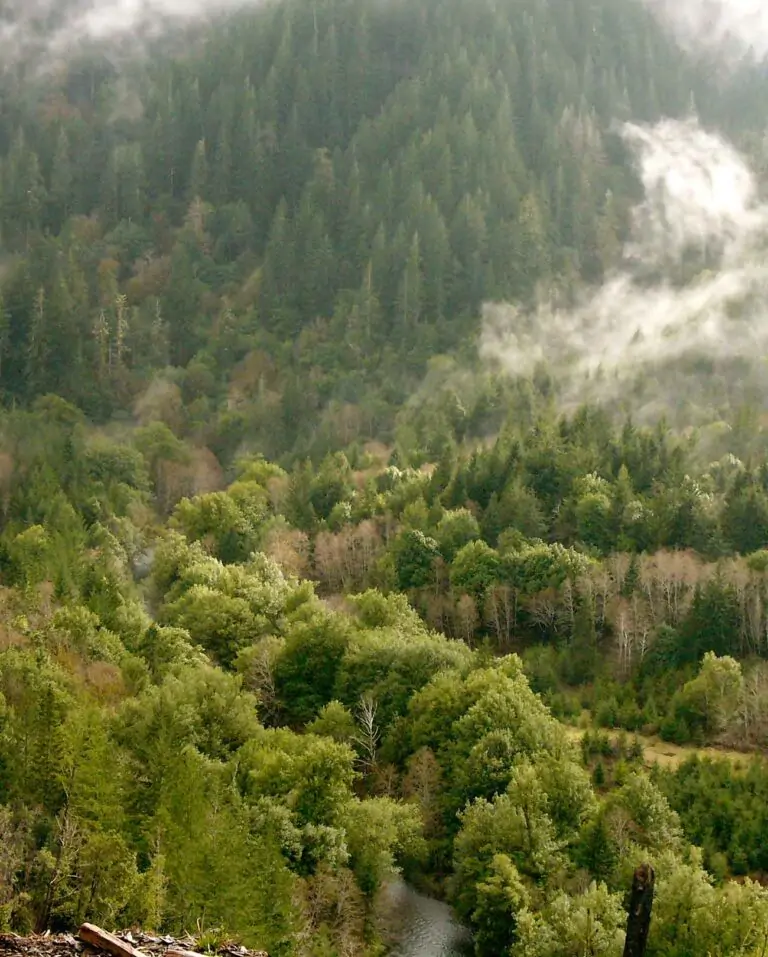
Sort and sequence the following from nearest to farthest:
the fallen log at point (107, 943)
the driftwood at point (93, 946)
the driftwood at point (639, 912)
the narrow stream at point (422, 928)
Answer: the fallen log at point (107, 943) → the driftwood at point (93, 946) → the driftwood at point (639, 912) → the narrow stream at point (422, 928)

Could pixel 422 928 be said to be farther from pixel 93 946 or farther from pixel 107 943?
pixel 107 943

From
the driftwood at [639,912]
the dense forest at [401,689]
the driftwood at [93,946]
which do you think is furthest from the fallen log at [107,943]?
the driftwood at [639,912]

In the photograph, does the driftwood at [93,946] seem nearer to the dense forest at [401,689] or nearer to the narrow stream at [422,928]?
the dense forest at [401,689]

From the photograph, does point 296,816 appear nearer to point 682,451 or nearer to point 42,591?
point 42,591

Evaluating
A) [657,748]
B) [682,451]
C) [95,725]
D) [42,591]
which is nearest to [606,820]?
[657,748]

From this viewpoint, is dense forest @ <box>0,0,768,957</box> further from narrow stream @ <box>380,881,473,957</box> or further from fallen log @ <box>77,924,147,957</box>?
fallen log @ <box>77,924,147,957</box>

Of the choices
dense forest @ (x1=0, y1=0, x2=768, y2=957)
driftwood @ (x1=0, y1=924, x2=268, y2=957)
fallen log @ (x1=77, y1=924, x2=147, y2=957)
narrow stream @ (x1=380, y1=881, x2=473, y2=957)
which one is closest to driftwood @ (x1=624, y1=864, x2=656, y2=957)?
dense forest @ (x1=0, y1=0, x2=768, y2=957)
